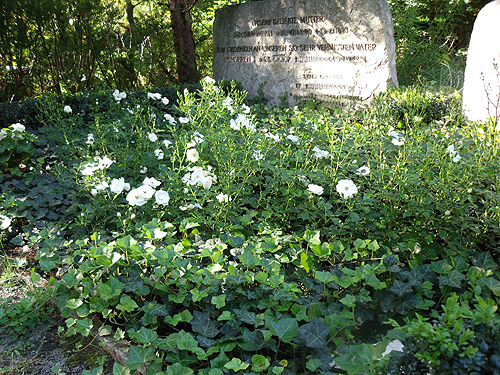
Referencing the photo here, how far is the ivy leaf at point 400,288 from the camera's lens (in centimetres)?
219

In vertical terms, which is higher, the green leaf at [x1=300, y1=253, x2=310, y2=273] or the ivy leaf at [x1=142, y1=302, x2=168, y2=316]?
the green leaf at [x1=300, y1=253, x2=310, y2=273]

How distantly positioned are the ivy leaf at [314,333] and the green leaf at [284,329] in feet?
0.12

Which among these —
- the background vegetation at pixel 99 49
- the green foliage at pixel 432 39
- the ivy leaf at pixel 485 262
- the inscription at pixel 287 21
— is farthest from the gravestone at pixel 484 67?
the ivy leaf at pixel 485 262

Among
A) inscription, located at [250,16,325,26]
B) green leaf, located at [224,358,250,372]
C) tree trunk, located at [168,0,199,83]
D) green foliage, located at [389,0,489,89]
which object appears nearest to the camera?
green leaf, located at [224,358,250,372]

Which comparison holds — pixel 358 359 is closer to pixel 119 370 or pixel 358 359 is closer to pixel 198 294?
pixel 198 294

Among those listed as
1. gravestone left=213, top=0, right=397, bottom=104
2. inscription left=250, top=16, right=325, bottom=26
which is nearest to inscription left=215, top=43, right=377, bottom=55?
gravestone left=213, top=0, right=397, bottom=104

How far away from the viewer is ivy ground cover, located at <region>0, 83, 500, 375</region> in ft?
6.17

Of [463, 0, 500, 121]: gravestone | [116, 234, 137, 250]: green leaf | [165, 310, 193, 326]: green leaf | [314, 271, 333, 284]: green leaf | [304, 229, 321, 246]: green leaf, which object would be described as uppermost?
[463, 0, 500, 121]: gravestone

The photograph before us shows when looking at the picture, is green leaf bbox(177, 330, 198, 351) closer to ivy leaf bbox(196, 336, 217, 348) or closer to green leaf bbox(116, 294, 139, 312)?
ivy leaf bbox(196, 336, 217, 348)

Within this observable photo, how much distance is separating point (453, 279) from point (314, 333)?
823 millimetres

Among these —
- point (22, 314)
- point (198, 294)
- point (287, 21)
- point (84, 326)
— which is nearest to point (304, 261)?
point (198, 294)

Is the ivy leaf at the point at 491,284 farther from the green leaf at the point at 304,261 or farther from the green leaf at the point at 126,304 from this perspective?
the green leaf at the point at 126,304

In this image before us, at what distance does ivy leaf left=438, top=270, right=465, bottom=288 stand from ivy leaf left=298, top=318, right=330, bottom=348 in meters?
0.71

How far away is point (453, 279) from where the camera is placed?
2.22 m
